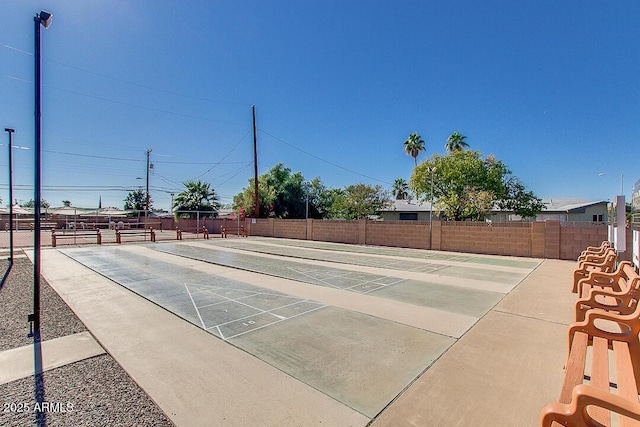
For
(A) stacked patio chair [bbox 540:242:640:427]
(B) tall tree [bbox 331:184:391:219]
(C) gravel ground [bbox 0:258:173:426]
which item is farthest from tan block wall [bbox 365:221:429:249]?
(C) gravel ground [bbox 0:258:173:426]

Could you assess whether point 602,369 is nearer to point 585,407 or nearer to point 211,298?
point 585,407

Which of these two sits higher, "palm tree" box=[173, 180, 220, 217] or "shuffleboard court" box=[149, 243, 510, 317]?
"palm tree" box=[173, 180, 220, 217]

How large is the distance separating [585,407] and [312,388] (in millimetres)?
2145

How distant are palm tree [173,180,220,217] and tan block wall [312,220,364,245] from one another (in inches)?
697

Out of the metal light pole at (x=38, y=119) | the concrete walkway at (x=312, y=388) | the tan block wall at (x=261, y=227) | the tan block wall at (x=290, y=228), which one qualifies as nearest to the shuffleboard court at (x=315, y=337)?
the concrete walkway at (x=312, y=388)

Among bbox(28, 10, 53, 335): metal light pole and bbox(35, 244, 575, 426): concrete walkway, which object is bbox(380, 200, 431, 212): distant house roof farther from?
bbox(28, 10, 53, 335): metal light pole

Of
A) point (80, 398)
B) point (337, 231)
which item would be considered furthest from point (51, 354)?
point (337, 231)

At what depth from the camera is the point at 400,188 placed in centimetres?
4709

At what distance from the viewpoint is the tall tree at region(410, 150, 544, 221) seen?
20828 mm

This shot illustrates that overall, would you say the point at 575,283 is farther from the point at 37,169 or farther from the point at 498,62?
the point at 498,62

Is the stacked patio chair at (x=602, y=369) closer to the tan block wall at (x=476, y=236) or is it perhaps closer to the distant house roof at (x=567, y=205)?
the tan block wall at (x=476, y=236)

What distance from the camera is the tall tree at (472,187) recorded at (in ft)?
68.3

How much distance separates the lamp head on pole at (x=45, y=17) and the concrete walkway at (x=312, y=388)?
182 inches

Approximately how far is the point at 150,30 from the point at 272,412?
1445 centimetres
